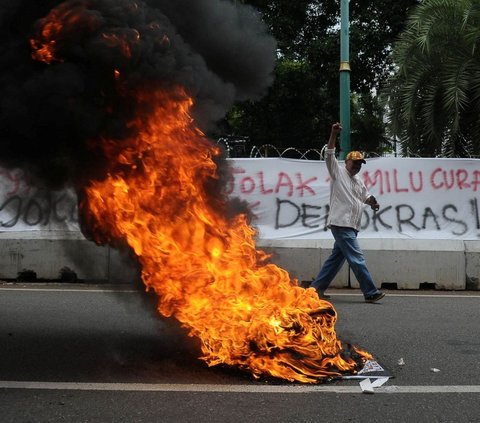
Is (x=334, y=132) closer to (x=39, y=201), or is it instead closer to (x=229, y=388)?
(x=39, y=201)

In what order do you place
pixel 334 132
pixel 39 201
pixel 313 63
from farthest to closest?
pixel 313 63 → pixel 334 132 → pixel 39 201

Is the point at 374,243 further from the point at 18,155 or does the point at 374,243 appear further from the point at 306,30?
the point at 306,30

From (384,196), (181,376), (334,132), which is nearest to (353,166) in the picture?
(334,132)

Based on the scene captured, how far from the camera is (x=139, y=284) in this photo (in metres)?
4.54

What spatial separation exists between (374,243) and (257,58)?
14.7 ft

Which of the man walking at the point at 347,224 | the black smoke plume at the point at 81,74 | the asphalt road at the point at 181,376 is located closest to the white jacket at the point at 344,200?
the man walking at the point at 347,224

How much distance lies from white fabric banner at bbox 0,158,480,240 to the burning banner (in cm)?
471

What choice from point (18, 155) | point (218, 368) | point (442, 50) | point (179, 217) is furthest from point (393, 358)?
point (442, 50)

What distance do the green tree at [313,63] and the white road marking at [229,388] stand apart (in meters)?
14.5

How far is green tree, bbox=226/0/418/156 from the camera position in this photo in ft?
60.2

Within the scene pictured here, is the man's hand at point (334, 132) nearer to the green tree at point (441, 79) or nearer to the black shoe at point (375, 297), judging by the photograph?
the black shoe at point (375, 297)

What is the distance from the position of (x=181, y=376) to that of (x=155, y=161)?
148 centimetres

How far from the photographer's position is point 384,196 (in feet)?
30.6

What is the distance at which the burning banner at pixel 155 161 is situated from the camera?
4.02 metres
